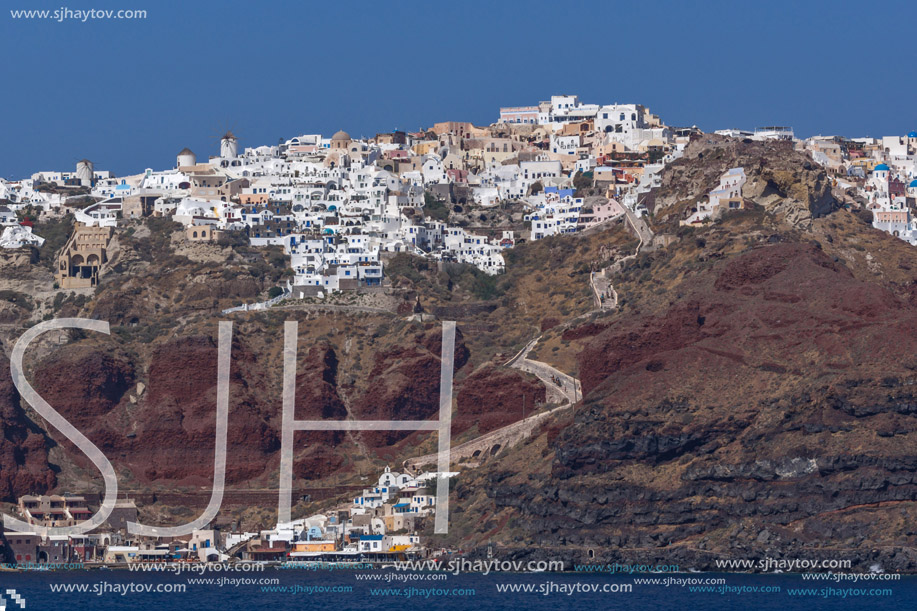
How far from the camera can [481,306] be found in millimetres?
129375

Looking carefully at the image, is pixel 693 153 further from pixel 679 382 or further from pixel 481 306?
pixel 679 382

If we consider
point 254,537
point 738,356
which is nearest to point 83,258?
point 254,537

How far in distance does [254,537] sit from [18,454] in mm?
15023

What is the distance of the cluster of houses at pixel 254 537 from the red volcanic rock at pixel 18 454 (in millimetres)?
1619

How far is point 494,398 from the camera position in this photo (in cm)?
11675

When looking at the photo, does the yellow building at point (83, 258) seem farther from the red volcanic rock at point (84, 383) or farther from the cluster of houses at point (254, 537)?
the cluster of houses at point (254, 537)

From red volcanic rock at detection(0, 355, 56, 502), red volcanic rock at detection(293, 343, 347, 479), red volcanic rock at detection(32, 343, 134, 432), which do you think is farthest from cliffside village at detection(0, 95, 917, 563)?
red volcanic rock at detection(32, 343, 134, 432)

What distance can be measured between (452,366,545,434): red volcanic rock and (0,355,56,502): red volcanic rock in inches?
920

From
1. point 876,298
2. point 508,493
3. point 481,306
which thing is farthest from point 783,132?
point 508,493

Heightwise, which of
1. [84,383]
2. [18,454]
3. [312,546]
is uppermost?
[84,383]

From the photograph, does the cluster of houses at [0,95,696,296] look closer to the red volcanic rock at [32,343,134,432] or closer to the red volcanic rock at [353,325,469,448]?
the red volcanic rock at [353,325,469,448]

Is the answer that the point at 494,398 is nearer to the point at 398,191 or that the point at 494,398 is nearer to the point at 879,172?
the point at 398,191

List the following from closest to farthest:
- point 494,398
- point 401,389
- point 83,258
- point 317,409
Result: 1. point 494,398
2. point 317,409
3. point 401,389
4. point 83,258

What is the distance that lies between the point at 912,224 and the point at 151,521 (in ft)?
178
